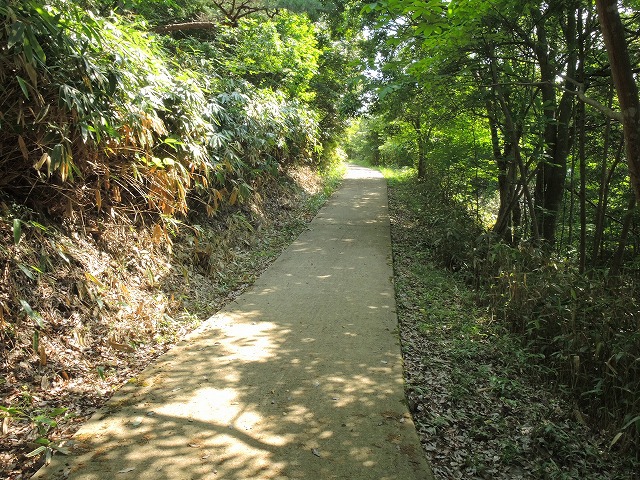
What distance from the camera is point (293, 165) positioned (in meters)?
12.6

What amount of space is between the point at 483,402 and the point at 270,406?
1.75 meters

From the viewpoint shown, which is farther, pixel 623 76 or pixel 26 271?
pixel 26 271

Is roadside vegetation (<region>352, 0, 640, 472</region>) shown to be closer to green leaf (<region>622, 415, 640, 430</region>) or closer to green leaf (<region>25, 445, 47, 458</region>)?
green leaf (<region>622, 415, 640, 430</region>)

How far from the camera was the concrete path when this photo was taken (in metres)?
2.53

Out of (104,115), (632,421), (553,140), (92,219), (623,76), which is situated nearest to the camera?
(623,76)

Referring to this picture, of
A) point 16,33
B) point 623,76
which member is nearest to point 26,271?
point 16,33

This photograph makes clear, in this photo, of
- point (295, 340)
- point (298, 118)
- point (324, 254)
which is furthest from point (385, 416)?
point (298, 118)

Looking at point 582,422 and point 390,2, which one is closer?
point 582,422

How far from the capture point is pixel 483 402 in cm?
348

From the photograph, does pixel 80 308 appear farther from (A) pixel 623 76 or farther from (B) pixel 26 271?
(A) pixel 623 76

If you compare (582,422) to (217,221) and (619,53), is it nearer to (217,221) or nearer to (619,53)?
(619,53)

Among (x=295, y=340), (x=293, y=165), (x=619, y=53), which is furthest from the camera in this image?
(x=293, y=165)

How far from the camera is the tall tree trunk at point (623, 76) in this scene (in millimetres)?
1962

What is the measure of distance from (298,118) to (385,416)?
28.8ft
